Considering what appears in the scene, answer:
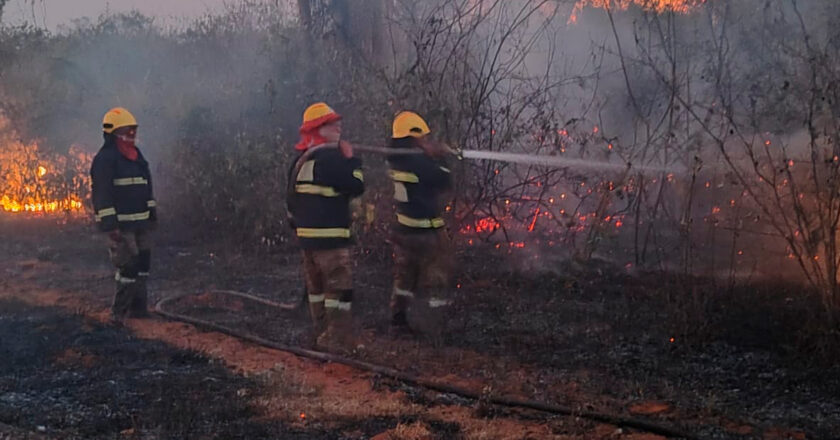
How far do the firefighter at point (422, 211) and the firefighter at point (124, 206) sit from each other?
253 cm

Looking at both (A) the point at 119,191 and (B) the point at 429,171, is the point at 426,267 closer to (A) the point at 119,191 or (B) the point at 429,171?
(B) the point at 429,171

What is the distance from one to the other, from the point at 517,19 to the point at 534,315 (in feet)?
11.9

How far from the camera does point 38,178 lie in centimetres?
1508

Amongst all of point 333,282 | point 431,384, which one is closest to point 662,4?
point 333,282

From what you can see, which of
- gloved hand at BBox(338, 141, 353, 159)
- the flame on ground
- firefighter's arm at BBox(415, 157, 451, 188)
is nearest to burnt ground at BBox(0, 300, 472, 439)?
gloved hand at BBox(338, 141, 353, 159)

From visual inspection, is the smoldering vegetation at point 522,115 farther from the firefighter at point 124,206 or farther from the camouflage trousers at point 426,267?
the firefighter at point 124,206

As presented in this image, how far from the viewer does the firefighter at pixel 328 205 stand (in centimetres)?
624

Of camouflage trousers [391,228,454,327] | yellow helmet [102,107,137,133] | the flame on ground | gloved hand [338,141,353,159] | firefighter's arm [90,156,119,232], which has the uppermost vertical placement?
the flame on ground

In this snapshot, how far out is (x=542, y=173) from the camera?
959 cm

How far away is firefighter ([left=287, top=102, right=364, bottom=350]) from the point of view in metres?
6.24

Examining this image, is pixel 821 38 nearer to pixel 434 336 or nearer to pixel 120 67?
pixel 434 336

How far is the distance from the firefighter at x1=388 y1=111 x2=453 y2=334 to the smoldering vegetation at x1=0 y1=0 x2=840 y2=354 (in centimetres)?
195

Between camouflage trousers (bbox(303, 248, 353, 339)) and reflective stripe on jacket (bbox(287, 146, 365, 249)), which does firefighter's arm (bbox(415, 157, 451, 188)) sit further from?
camouflage trousers (bbox(303, 248, 353, 339))

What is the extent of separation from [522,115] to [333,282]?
4252 mm
